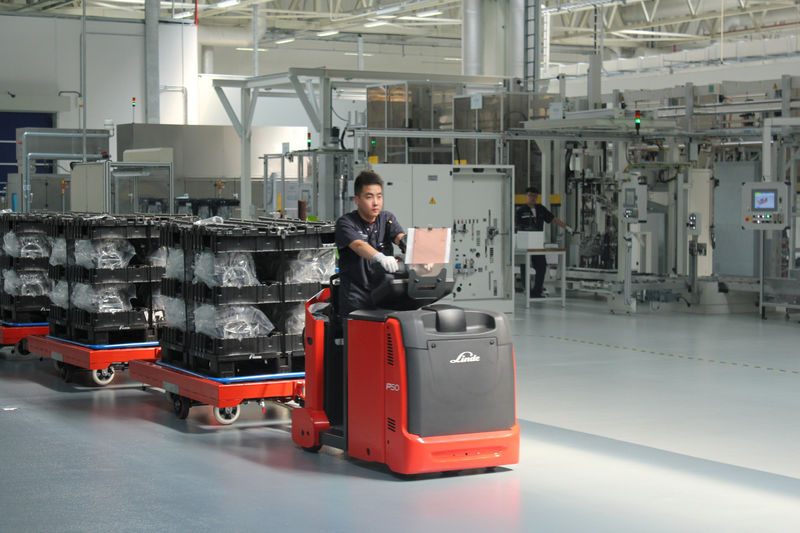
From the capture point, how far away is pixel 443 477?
591 centimetres

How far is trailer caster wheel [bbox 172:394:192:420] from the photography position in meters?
7.61

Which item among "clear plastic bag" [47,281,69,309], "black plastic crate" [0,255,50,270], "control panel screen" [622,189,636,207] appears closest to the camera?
"clear plastic bag" [47,281,69,309]

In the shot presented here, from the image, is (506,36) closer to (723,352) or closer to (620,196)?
(620,196)

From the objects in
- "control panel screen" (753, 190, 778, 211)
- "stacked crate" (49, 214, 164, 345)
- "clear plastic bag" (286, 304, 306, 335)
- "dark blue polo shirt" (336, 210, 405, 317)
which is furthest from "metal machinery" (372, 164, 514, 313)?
"dark blue polo shirt" (336, 210, 405, 317)

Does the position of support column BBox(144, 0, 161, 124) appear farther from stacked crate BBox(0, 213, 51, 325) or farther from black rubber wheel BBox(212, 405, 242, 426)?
black rubber wheel BBox(212, 405, 242, 426)

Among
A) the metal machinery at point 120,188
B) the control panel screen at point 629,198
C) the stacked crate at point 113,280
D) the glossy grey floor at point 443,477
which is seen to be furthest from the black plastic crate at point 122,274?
the control panel screen at point 629,198

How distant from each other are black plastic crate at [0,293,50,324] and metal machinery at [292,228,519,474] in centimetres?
540

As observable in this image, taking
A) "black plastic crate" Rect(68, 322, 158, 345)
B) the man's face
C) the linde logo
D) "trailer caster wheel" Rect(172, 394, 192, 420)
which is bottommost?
"trailer caster wheel" Rect(172, 394, 192, 420)

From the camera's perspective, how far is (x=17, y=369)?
32.9ft

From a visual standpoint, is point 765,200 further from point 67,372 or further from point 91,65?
point 91,65

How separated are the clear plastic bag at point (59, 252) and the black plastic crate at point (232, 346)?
2.42 m

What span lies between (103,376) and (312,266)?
8.43ft

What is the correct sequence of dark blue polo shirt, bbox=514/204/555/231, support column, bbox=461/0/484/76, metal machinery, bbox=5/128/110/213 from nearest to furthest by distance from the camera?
dark blue polo shirt, bbox=514/204/555/231, metal machinery, bbox=5/128/110/213, support column, bbox=461/0/484/76

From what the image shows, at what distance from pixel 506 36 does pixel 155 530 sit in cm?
1561
